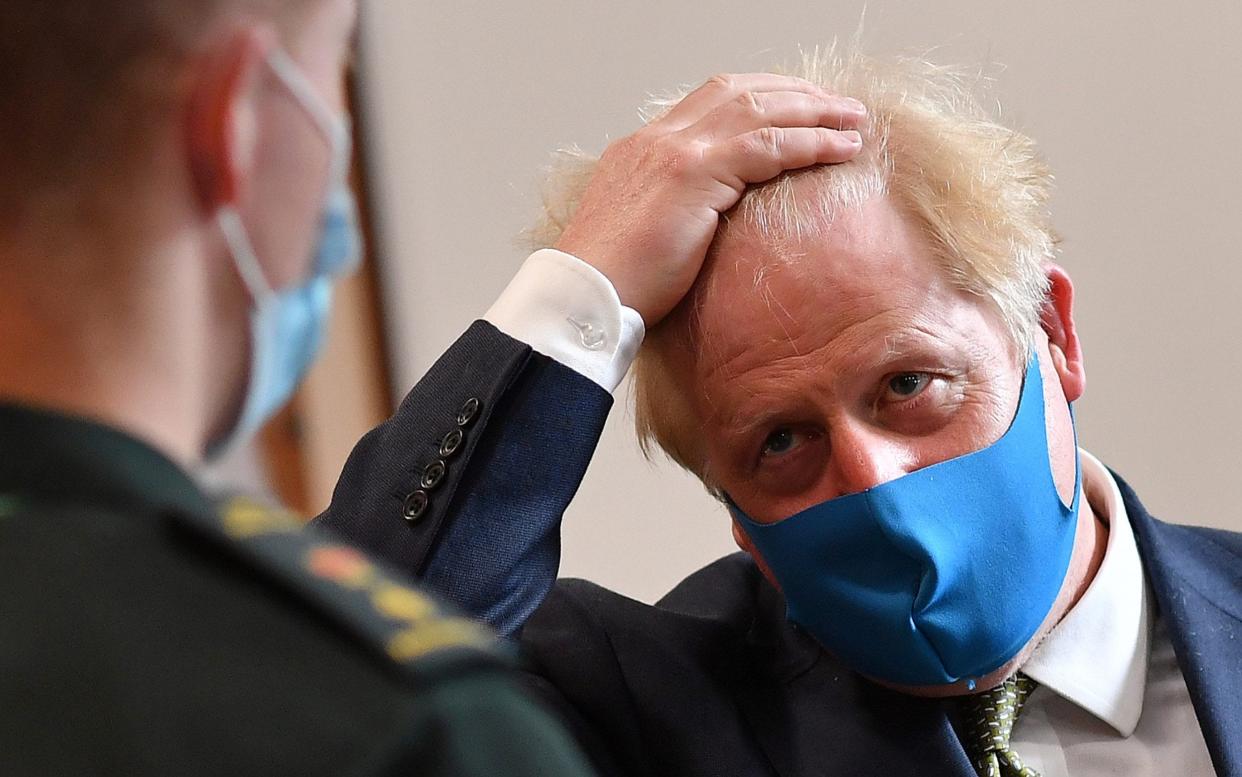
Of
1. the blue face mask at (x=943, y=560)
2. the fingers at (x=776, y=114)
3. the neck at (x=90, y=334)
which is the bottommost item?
the blue face mask at (x=943, y=560)

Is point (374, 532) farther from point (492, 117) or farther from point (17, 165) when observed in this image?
point (492, 117)

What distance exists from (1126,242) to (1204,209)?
0.11 metres

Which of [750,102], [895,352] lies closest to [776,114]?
[750,102]

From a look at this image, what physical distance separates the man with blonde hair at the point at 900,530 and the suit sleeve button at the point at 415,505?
38 millimetres

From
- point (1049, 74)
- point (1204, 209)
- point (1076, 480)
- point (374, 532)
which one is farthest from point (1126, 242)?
point (374, 532)

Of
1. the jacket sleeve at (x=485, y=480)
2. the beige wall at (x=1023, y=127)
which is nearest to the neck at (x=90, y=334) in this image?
the jacket sleeve at (x=485, y=480)

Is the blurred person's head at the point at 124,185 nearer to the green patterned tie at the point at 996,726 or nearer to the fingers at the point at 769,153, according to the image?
the fingers at the point at 769,153

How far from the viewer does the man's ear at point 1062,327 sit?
146 cm

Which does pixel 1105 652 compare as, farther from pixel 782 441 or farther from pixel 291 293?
pixel 291 293

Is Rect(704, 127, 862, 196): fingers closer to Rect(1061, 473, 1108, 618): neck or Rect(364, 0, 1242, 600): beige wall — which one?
Rect(1061, 473, 1108, 618): neck

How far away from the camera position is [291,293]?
0.63 meters

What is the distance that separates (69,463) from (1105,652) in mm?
1125

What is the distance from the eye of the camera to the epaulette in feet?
1.66

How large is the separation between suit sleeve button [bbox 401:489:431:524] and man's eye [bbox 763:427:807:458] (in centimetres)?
33
